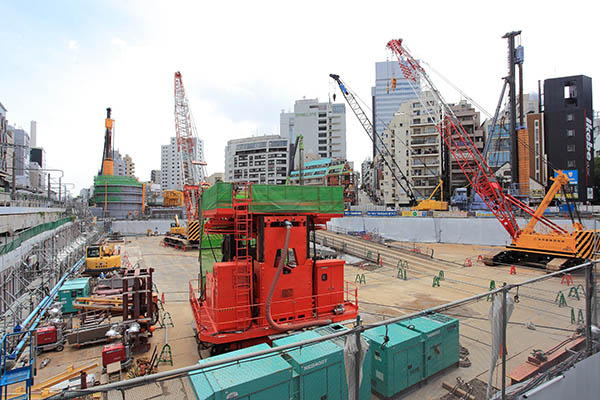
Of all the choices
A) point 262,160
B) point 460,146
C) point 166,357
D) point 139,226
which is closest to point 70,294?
point 166,357

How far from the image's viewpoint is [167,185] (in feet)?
568

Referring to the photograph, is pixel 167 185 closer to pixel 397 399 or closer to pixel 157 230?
pixel 157 230

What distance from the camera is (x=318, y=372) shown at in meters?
6.06

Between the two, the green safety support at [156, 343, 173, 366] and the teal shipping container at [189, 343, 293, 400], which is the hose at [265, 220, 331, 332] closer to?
the teal shipping container at [189, 343, 293, 400]

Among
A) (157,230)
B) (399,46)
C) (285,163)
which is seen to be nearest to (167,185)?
(285,163)

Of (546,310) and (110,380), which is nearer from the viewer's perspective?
(546,310)

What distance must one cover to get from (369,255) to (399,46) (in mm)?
25565

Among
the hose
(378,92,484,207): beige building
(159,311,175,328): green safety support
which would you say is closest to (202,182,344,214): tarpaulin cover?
the hose

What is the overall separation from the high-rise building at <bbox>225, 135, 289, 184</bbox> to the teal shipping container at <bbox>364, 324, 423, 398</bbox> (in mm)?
99985

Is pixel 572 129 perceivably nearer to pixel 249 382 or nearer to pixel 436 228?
pixel 436 228

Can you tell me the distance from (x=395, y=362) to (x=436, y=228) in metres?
37.6

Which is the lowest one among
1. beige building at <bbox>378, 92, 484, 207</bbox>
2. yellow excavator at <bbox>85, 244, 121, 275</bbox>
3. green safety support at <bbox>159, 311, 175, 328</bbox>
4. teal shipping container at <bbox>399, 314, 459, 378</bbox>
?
green safety support at <bbox>159, 311, 175, 328</bbox>

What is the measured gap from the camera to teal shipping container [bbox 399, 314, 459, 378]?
7684mm

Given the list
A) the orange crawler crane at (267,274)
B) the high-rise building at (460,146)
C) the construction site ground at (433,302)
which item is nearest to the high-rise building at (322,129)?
the high-rise building at (460,146)
